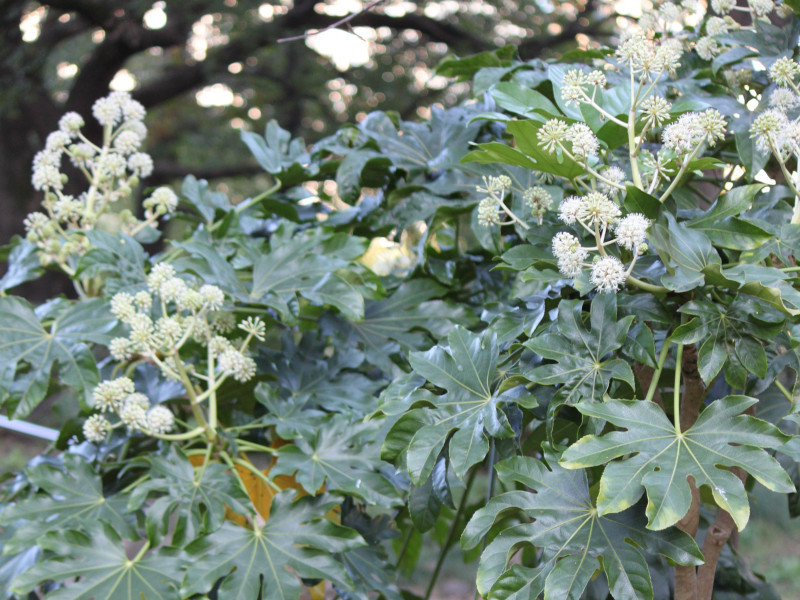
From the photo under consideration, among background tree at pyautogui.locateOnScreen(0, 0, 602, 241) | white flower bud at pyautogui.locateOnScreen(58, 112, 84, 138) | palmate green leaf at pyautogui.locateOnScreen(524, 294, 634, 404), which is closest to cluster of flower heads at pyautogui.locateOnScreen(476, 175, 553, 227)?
palmate green leaf at pyautogui.locateOnScreen(524, 294, 634, 404)

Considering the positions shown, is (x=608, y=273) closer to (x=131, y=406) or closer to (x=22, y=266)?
(x=131, y=406)

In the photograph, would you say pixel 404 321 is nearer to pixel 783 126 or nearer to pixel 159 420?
pixel 159 420

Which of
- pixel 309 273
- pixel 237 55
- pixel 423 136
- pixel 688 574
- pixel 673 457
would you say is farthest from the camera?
pixel 237 55

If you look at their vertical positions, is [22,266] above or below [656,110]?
below

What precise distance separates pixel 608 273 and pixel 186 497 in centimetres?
50

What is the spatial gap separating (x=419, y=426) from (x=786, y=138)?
0.40m

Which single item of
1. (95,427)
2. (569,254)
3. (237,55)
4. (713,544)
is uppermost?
(569,254)

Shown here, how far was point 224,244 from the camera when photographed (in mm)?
1010

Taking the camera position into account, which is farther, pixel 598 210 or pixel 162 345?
pixel 162 345

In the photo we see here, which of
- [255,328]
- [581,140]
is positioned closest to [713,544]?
[581,140]

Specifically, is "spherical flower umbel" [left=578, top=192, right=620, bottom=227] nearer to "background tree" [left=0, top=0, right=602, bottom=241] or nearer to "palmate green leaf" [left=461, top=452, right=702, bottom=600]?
"palmate green leaf" [left=461, top=452, right=702, bottom=600]

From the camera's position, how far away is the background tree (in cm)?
371

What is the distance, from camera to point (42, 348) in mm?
867

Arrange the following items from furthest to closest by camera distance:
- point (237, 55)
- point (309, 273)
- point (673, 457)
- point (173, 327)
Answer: point (237, 55) < point (309, 273) < point (173, 327) < point (673, 457)
